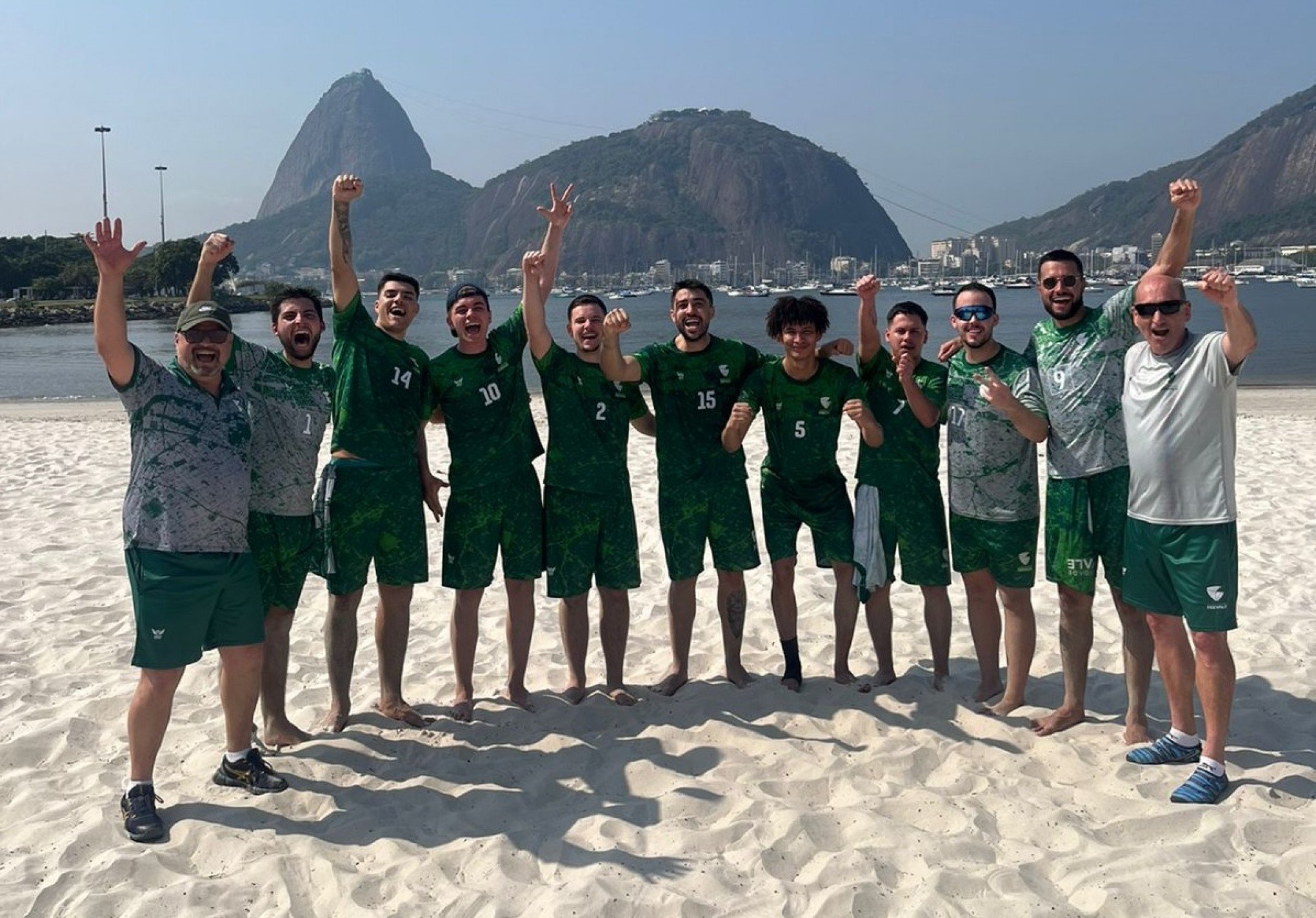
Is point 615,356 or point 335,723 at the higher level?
point 615,356

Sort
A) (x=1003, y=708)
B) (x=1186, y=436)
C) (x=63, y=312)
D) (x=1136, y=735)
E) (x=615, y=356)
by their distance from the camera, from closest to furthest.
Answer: (x=1186, y=436) → (x=1136, y=735) → (x=615, y=356) → (x=1003, y=708) → (x=63, y=312)

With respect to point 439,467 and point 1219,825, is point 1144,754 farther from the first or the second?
point 439,467

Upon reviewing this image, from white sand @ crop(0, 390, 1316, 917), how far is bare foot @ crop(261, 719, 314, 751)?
4.5 inches

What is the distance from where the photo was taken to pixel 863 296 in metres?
4.64

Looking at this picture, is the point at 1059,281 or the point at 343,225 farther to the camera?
the point at 343,225

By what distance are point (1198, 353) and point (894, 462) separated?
1458mm

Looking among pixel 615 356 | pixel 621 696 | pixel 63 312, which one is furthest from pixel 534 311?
pixel 63 312

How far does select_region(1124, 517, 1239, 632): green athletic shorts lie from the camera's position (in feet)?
12.1

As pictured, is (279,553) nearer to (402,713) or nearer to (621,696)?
(402,713)

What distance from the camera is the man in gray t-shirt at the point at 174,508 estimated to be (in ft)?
11.7

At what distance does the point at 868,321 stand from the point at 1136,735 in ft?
7.27

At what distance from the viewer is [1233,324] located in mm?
3592

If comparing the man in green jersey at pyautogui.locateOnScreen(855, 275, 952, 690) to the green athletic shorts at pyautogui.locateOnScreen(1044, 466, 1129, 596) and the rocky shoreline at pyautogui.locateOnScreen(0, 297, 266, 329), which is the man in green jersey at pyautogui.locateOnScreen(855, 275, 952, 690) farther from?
the rocky shoreline at pyautogui.locateOnScreen(0, 297, 266, 329)

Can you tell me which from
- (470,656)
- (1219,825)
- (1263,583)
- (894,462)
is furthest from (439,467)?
(1219,825)
